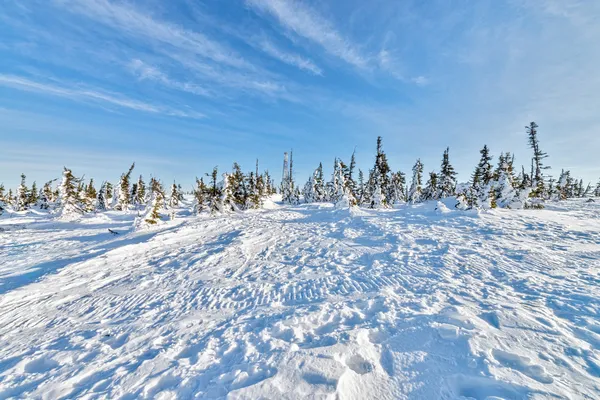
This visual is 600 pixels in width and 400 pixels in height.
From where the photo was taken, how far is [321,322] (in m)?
4.75

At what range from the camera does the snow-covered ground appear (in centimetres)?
323

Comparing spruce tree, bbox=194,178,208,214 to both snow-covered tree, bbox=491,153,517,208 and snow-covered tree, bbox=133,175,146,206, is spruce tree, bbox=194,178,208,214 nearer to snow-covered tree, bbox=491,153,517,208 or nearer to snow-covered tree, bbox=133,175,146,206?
snow-covered tree, bbox=133,175,146,206

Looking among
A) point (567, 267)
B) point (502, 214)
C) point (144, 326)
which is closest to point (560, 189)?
point (502, 214)

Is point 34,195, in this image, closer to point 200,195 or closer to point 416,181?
point 200,195

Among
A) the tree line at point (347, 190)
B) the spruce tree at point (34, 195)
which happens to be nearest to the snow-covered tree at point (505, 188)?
the tree line at point (347, 190)

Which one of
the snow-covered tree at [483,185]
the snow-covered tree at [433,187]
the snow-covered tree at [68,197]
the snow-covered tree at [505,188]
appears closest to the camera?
the snow-covered tree at [483,185]

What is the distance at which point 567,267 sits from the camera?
6758 mm

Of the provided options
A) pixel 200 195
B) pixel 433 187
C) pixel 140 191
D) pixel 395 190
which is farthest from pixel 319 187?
pixel 140 191

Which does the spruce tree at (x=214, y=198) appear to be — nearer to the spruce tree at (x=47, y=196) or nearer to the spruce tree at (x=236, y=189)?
the spruce tree at (x=236, y=189)

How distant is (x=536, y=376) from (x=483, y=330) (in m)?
0.98

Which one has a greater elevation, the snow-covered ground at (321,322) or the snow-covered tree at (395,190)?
the snow-covered tree at (395,190)

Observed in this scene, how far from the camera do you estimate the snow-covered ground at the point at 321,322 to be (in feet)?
10.6

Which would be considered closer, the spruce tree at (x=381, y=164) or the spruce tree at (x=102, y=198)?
the spruce tree at (x=381, y=164)

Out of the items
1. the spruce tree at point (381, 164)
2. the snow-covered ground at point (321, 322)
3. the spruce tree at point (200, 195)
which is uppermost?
the spruce tree at point (381, 164)
